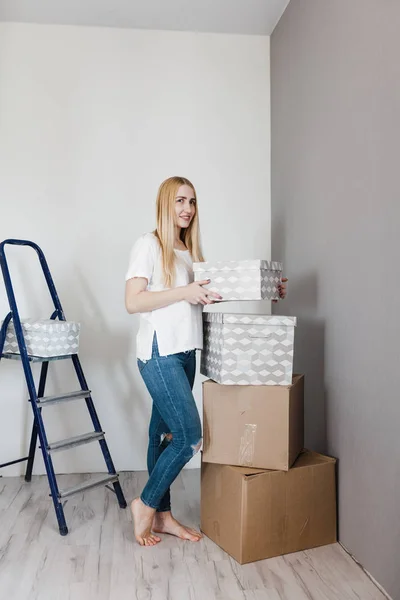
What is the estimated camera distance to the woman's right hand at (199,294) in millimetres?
2160

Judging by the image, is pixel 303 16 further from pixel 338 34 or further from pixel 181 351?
pixel 181 351

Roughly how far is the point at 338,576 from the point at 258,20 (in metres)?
2.81

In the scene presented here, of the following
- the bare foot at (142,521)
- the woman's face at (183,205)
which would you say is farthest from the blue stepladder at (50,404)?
the woman's face at (183,205)

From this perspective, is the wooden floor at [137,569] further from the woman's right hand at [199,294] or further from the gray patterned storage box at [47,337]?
the woman's right hand at [199,294]

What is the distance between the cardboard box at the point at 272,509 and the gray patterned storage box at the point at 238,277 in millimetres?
663

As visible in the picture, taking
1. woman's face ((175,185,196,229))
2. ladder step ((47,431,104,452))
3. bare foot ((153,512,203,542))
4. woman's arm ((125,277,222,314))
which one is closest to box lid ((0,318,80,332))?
ladder step ((47,431,104,452))

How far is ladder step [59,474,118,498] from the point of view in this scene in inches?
99.5

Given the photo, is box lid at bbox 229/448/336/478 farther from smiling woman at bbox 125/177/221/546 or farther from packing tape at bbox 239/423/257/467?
smiling woman at bbox 125/177/221/546

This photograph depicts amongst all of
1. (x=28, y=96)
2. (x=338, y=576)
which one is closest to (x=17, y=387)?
(x=28, y=96)

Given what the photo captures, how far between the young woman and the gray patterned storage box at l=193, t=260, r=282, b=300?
4 cm

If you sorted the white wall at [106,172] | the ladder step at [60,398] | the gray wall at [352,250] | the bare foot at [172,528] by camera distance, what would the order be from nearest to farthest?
the gray wall at [352,250], the bare foot at [172,528], the ladder step at [60,398], the white wall at [106,172]

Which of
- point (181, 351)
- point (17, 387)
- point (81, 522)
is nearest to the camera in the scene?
point (181, 351)

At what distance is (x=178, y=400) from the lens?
2.20 meters

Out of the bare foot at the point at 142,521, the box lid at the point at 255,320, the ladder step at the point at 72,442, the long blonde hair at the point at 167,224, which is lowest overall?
the bare foot at the point at 142,521
